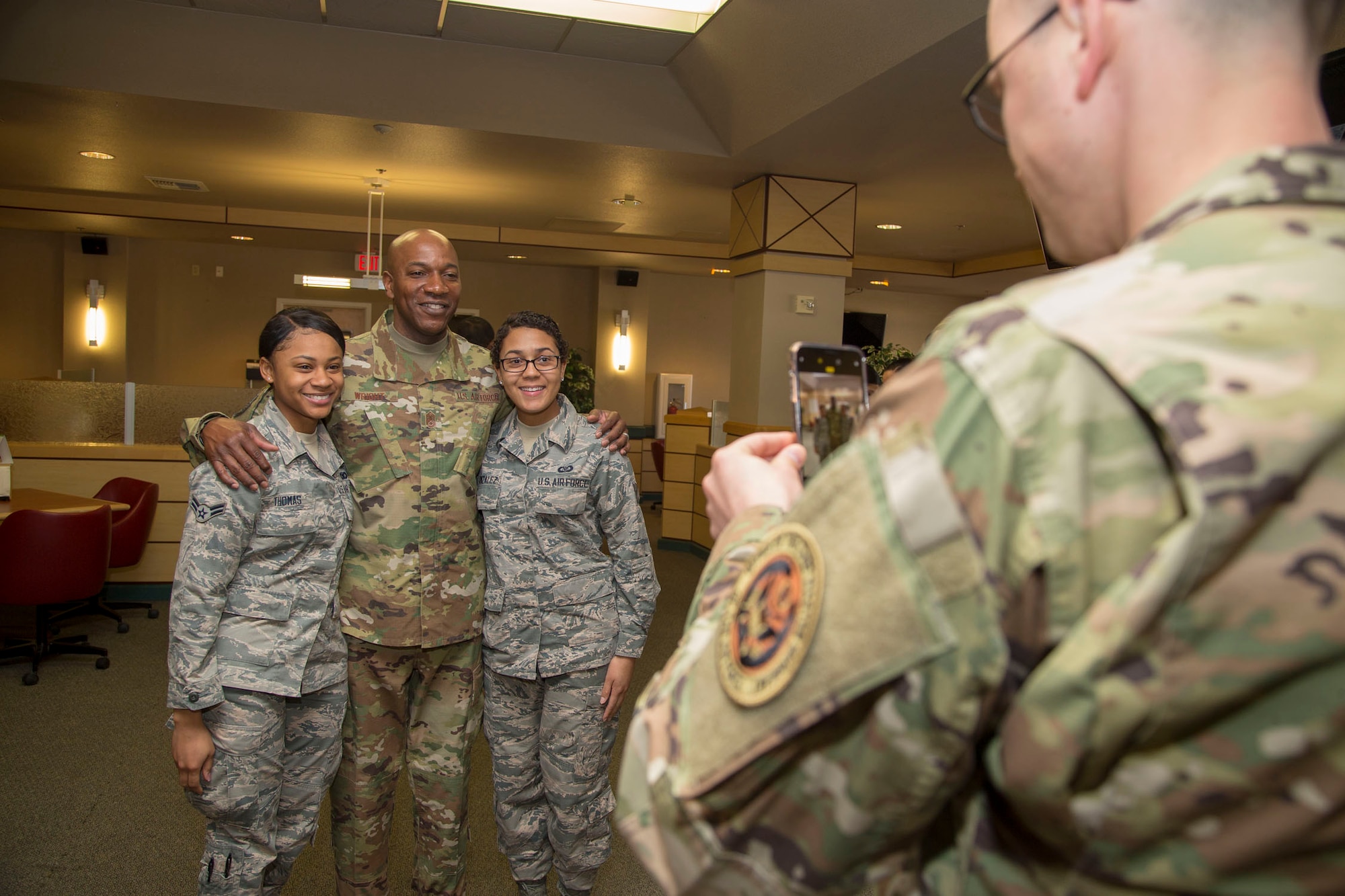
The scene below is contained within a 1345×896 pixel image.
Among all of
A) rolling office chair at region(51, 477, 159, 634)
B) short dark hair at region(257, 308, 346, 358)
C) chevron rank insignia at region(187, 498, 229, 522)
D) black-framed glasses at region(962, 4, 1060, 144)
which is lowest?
rolling office chair at region(51, 477, 159, 634)

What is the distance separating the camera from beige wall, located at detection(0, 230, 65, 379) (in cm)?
1116

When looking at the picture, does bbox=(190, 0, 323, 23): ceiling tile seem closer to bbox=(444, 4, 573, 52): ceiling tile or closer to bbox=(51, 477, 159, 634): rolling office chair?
bbox=(444, 4, 573, 52): ceiling tile

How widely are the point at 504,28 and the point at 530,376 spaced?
4052 mm

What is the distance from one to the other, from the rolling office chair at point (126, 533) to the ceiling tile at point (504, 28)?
366 cm

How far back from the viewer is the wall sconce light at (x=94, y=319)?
440 inches

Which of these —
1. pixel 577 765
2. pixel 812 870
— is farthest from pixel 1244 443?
pixel 577 765

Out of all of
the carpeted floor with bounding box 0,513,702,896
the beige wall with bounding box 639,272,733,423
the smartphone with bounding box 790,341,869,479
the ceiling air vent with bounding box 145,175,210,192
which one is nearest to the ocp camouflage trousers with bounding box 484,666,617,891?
the carpeted floor with bounding box 0,513,702,896

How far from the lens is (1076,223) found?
59cm

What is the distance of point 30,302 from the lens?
1125 centimetres

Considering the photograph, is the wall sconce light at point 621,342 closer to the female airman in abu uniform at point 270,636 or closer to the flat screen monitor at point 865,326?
the flat screen monitor at point 865,326

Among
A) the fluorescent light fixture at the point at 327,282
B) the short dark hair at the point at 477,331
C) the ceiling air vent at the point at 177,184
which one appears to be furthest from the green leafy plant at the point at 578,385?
the ceiling air vent at the point at 177,184

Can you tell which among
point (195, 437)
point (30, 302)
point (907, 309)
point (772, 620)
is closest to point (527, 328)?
point (195, 437)

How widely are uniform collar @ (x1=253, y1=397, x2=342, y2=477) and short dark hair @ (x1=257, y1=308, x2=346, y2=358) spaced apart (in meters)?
0.15

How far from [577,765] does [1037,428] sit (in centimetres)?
224
